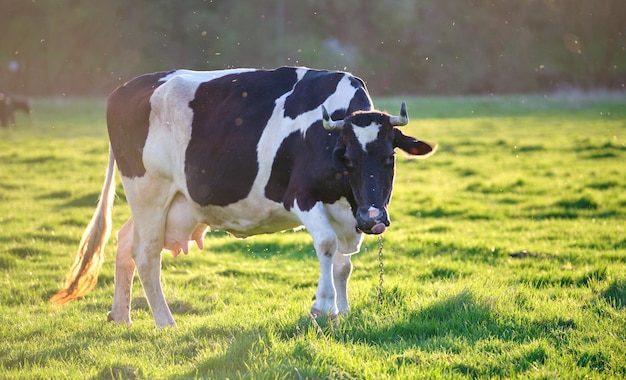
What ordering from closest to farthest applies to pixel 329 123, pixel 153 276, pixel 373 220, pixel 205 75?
1. pixel 373 220
2. pixel 329 123
3. pixel 153 276
4. pixel 205 75

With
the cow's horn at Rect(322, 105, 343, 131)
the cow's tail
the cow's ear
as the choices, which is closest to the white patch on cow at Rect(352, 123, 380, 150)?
the cow's horn at Rect(322, 105, 343, 131)

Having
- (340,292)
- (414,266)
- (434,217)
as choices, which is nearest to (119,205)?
(434,217)

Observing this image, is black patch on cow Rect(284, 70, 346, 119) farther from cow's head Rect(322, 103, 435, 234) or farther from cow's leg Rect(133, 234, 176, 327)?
cow's leg Rect(133, 234, 176, 327)

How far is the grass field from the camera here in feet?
17.1

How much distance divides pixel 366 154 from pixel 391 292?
172cm

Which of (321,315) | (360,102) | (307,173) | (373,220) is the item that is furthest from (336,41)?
(373,220)

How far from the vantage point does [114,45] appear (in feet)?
207

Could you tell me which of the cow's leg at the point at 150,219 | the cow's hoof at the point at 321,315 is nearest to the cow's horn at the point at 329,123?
the cow's hoof at the point at 321,315

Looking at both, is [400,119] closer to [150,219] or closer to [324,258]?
[324,258]

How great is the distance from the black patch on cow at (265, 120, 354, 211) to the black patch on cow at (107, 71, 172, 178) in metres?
1.59

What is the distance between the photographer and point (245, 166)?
6750 millimetres

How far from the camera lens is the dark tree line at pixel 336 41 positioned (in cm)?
5994

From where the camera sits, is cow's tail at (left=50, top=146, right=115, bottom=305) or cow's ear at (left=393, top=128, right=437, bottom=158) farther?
cow's tail at (left=50, top=146, right=115, bottom=305)

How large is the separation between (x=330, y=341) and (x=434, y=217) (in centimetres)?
757
